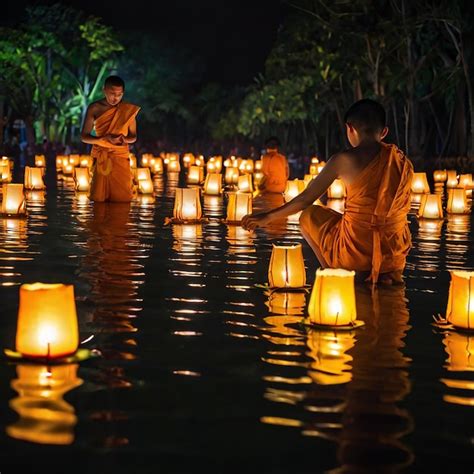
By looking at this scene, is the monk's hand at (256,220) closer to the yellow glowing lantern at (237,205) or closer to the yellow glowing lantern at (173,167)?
the yellow glowing lantern at (237,205)

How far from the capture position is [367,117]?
8453mm

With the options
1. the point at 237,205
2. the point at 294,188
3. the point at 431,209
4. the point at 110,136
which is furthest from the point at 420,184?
the point at 237,205

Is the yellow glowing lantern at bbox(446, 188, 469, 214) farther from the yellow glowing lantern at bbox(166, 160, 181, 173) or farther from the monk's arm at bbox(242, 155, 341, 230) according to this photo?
the yellow glowing lantern at bbox(166, 160, 181, 173)

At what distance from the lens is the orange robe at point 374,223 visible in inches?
331

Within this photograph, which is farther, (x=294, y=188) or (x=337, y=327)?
(x=294, y=188)

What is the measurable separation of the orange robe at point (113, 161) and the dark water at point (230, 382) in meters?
5.62

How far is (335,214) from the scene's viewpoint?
8.93 meters

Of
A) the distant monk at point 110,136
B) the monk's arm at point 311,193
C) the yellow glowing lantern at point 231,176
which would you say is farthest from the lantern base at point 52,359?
the yellow glowing lantern at point 231,176

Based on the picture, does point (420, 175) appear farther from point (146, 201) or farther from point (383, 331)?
point (383, 331)

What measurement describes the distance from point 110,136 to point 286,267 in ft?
23.7

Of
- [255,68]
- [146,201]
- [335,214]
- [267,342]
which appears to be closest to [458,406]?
[267,342]

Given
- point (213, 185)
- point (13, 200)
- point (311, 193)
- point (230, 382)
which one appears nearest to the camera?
point (230, 382)

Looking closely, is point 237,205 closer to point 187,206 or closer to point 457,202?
point 187,206

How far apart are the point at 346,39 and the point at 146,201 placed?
15688 millimetres
